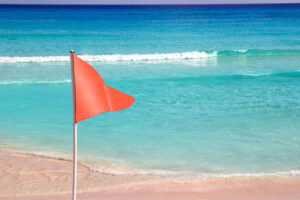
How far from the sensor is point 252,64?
1872 cm

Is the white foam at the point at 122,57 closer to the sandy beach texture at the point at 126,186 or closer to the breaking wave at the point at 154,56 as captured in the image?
the breaking wave at the point at 154,56

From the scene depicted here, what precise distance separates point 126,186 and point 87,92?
2.93m

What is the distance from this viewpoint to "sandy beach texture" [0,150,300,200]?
5539 mm

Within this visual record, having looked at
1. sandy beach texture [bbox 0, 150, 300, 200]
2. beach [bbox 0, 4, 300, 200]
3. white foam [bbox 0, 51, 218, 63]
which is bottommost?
sandy beach texture [bbox 0, 150, 300, 200]

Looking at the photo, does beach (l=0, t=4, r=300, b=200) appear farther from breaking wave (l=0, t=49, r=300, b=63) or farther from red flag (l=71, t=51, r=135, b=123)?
red flag (l=71, t=51, r=135, b=123)

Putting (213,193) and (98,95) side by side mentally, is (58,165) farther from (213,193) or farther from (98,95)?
(98,95)

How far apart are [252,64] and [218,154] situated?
12266 mm

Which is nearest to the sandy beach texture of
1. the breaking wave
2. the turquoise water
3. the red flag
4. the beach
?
the beach

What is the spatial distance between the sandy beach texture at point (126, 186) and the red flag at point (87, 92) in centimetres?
248

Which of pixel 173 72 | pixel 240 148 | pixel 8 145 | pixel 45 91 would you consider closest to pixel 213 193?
pixel 240 148

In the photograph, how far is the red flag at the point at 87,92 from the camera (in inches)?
125

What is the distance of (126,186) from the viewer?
584 cm

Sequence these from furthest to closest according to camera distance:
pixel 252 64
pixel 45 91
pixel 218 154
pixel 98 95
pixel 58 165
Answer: pixel 252 64 < pixel 45 91 < pixel 218 154 < pixel 58 165 < pixel 98 95

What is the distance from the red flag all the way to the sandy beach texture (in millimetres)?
2479
